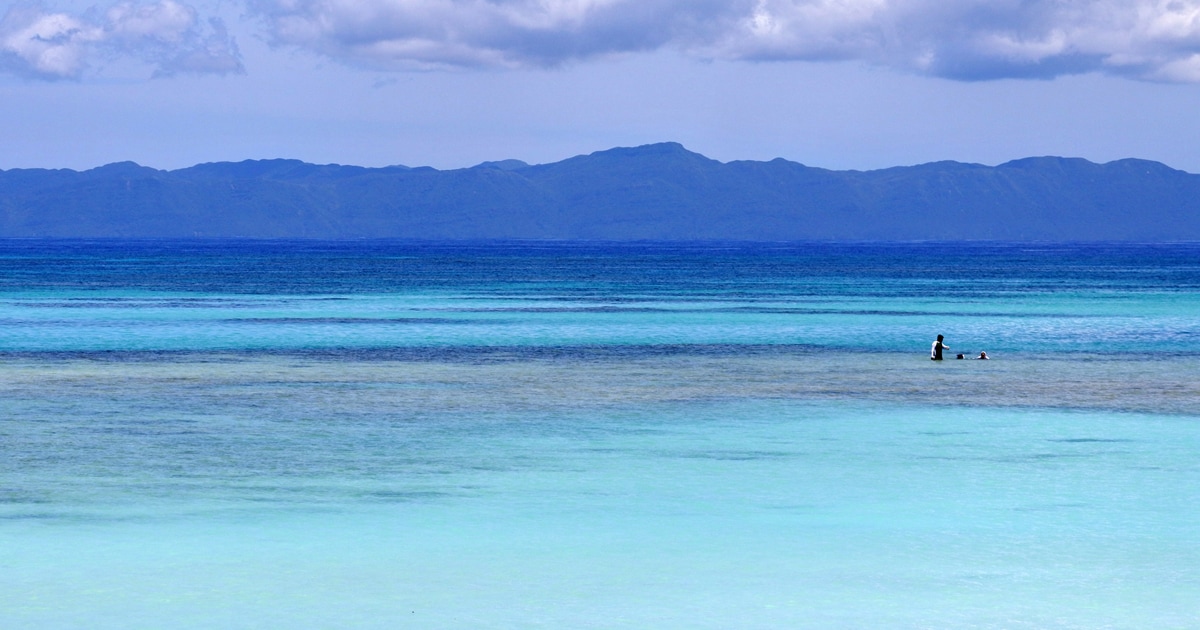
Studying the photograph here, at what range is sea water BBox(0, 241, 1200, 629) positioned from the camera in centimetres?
1570

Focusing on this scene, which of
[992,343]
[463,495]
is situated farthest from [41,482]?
[992,343]

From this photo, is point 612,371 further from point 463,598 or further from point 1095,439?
point 463,598

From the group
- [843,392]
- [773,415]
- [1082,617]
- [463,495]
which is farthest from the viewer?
[843,392]

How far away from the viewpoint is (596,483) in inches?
872

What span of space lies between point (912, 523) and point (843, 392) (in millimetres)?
15262

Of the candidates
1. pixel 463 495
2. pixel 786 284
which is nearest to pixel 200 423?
pixel 463 495

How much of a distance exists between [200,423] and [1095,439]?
15.0 m

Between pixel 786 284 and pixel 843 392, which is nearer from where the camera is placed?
pixel 843 392

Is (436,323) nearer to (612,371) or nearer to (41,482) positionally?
(612,371)

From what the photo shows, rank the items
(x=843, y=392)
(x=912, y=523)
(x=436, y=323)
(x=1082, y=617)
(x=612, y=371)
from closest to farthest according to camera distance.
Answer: (x=1082, y=617), (x=912, y=523), (x=843, y=392), (x=612, y=371), (x=436, y=323)

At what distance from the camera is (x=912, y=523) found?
63.3ft

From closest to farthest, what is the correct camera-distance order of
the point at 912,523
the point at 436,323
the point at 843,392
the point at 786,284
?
the point at 912,523 < the point at 843,392 < the point at 436,323 < the point at 786,284

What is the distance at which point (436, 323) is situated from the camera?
59.3 m

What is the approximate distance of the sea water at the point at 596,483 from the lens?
1570cm
